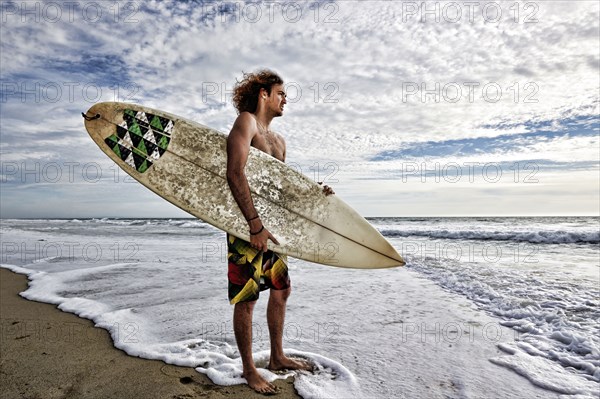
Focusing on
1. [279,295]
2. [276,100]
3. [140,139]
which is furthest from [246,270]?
[140,139]

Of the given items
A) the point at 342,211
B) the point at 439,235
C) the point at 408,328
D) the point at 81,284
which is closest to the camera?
the point at 342,211

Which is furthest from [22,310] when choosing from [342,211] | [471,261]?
[471,261]

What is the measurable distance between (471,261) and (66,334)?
22.2ft

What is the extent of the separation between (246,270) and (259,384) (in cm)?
65

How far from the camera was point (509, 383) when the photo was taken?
211cm

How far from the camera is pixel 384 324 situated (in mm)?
3148

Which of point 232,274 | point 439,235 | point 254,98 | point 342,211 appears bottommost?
point 439,235

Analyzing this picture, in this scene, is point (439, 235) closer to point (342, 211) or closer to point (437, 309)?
point (437, 309)

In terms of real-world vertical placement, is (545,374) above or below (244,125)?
below

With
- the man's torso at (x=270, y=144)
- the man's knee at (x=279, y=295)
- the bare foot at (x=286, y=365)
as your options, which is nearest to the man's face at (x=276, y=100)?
the man's torso at (x=270, y=144)

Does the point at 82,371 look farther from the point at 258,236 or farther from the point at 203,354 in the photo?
the point at 258,236

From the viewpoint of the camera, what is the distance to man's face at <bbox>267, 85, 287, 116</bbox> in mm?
2223

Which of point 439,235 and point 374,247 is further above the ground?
point 374,247

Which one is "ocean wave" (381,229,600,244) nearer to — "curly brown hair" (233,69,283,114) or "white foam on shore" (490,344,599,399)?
"white foam on shore" (490,344,599,399)
